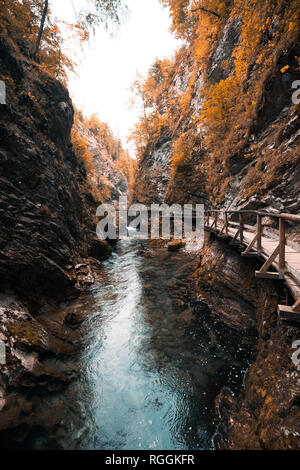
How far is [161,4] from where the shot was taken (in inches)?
784

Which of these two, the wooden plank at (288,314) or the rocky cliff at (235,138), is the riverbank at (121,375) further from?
the rocky cliff at (235,138)

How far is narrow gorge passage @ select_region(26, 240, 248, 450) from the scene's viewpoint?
4273 mm

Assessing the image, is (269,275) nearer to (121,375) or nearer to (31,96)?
(121,375)

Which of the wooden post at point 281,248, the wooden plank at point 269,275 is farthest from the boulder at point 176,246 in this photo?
the wooden post at point 281,248

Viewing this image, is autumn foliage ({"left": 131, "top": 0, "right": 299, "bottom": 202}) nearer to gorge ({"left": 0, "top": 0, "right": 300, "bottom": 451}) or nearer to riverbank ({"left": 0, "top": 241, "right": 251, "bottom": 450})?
gorge ({"left": 0, "top": 0, "right": 300, "bottom": 451})

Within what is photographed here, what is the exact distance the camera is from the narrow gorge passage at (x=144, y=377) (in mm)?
4273

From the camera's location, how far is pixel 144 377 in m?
5.70

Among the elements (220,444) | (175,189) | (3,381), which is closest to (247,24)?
(175,189)

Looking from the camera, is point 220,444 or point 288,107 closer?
point 220,444

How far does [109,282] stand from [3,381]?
280 inches

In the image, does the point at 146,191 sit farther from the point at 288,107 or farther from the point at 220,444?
the point at 220,444

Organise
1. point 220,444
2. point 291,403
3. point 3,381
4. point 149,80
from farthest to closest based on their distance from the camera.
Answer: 1. point 149,80
2. point 3,381
3. point 220,444
4. point 291,403

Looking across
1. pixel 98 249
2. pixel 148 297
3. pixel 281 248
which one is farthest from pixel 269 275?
pixel 98 249

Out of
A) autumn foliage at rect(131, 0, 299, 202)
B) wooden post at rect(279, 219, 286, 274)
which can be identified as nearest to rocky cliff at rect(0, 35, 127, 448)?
wooden post at rect(279, 219, 286, 274)
